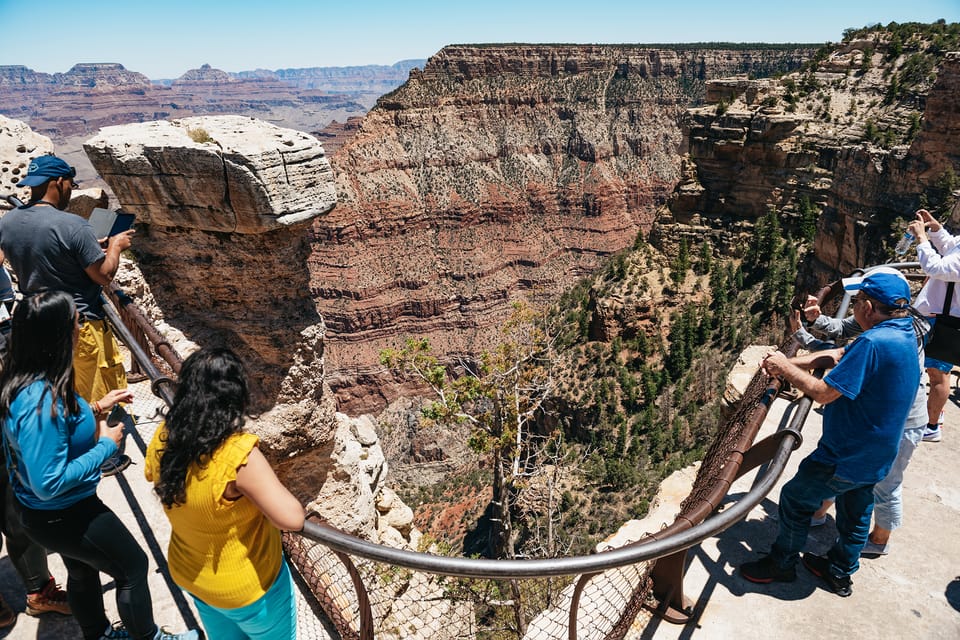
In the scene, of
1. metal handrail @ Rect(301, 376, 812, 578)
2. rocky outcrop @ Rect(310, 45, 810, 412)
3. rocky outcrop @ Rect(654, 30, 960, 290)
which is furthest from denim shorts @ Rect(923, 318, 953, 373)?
rocky outcrop @ Rect(310, 45, 810, 412)

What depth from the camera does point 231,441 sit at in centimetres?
286

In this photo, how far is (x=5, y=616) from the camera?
4328 mm

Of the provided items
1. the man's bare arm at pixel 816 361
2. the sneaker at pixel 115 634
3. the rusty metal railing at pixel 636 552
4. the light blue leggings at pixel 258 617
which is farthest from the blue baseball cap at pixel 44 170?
the man's bare arm at pixel 816 361

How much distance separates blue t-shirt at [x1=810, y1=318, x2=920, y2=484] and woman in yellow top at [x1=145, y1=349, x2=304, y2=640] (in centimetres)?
351

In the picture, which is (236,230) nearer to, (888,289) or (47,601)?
(47,601)

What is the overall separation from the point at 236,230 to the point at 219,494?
5120 mm

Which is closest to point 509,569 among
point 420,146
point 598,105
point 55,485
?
point 55,485

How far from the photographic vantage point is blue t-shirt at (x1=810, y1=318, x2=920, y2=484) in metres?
3.76

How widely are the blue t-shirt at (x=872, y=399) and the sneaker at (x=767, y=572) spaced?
934mm

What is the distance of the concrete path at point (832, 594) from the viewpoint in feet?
13.7

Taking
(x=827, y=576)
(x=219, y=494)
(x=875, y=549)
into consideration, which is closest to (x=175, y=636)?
(x=219, y=494)

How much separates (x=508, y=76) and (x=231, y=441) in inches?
3849

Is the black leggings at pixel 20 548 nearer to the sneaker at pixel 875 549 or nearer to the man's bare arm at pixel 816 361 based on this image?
the man's bare arm at pixel 816 361

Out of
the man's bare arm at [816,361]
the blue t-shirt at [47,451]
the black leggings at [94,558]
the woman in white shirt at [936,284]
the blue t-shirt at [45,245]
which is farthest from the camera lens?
the woman in white shirt at [936,284]
